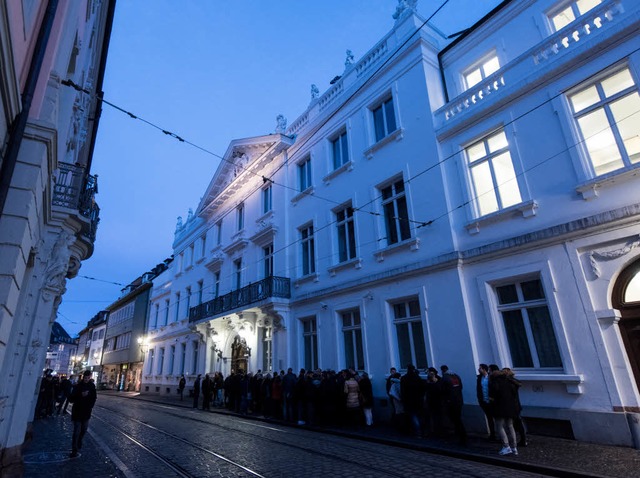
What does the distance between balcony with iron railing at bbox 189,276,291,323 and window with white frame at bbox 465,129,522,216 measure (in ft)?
30.5

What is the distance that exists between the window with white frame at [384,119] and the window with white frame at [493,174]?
12.3 feet

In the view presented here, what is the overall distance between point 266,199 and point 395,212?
33.1 feet

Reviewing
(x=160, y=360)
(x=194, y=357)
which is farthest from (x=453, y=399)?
(x=160, y=360)

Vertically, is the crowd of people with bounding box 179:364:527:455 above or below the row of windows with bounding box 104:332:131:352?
below

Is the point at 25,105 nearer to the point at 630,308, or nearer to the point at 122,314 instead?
the point at 630,308

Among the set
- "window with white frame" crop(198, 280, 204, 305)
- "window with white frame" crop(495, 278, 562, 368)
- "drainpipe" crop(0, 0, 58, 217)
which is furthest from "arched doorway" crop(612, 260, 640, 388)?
"window with white frame" crop(198, 280, 204, 305)

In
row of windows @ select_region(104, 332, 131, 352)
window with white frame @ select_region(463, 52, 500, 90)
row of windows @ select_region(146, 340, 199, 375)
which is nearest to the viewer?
window with white frame @ select_region(463, 52, 500, 90)

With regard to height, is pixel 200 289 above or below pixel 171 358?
above

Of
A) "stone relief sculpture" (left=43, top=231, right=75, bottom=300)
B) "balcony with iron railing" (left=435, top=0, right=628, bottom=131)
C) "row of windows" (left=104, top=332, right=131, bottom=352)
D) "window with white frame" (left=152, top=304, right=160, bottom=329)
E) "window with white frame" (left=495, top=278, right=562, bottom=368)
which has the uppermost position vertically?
"balcony with iron railing" (left=435, top=0, right=628, bottom=131)

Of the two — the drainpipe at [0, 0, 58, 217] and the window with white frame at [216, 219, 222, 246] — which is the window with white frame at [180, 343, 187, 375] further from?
the drainpipe at [0, 0, 58, 217]

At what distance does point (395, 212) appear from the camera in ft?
43.7

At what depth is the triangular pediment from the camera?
67.4 ft

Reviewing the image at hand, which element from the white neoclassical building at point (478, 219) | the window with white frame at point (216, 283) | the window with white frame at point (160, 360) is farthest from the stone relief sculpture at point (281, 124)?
the window with white frame at point (160, 360)

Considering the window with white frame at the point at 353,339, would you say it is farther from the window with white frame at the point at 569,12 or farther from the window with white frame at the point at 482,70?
the window with white frame at the point at 569,12
